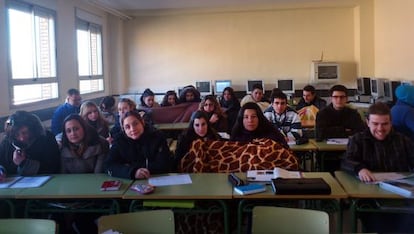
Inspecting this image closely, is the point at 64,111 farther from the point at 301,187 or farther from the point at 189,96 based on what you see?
the point at 301,187

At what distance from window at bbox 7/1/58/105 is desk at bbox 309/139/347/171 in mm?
3899

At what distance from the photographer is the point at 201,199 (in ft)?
9.36

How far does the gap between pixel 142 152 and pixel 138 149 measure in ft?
0.14

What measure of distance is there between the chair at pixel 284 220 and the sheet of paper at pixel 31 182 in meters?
1.79

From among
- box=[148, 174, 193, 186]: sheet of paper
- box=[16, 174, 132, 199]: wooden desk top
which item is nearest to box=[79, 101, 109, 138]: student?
box=[16, 174, 132, 199]: wooden desk top

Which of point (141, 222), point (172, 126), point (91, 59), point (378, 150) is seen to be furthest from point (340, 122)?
point (91, 59)

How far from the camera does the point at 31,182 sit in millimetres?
3188

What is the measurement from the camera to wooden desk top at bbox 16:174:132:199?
288cm

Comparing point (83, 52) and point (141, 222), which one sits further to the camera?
point (83, 52)

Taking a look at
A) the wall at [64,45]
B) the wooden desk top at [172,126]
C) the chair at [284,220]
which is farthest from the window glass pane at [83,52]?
the chair at [284,220]

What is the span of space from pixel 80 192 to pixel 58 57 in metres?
4.62

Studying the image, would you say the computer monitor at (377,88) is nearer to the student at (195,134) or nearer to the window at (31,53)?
the student at (195,134)

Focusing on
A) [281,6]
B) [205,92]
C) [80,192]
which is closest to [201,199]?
[80,192]

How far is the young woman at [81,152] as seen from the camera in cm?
354
